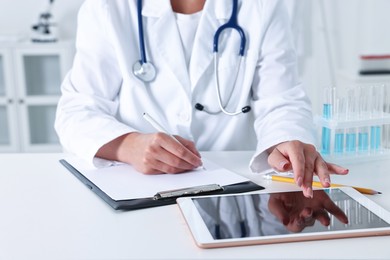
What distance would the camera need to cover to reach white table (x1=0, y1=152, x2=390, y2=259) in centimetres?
67

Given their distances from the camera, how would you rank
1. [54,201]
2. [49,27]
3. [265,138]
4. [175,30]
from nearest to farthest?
[54,201], [265,138], [175,30], [49,27]

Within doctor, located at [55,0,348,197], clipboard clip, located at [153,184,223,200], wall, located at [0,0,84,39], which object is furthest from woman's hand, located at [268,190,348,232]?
wall, located at [0,0,84,39]

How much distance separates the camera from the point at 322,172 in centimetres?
93

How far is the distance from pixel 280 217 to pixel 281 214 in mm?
13

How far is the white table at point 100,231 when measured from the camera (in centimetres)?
67

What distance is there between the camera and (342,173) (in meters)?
0.97

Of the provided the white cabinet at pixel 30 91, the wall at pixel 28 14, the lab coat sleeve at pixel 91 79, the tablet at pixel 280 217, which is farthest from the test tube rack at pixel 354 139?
the wall at pixel 28 14

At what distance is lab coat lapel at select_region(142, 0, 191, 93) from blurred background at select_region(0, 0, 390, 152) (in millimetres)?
1519

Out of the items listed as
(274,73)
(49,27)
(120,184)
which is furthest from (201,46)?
(49,27)

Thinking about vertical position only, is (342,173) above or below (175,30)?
below

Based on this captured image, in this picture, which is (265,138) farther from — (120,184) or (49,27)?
(49,27)

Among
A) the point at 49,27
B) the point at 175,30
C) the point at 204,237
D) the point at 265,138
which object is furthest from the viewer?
the point at 49,27

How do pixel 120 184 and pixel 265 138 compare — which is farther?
pixel 265 138

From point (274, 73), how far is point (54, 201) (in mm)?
682
